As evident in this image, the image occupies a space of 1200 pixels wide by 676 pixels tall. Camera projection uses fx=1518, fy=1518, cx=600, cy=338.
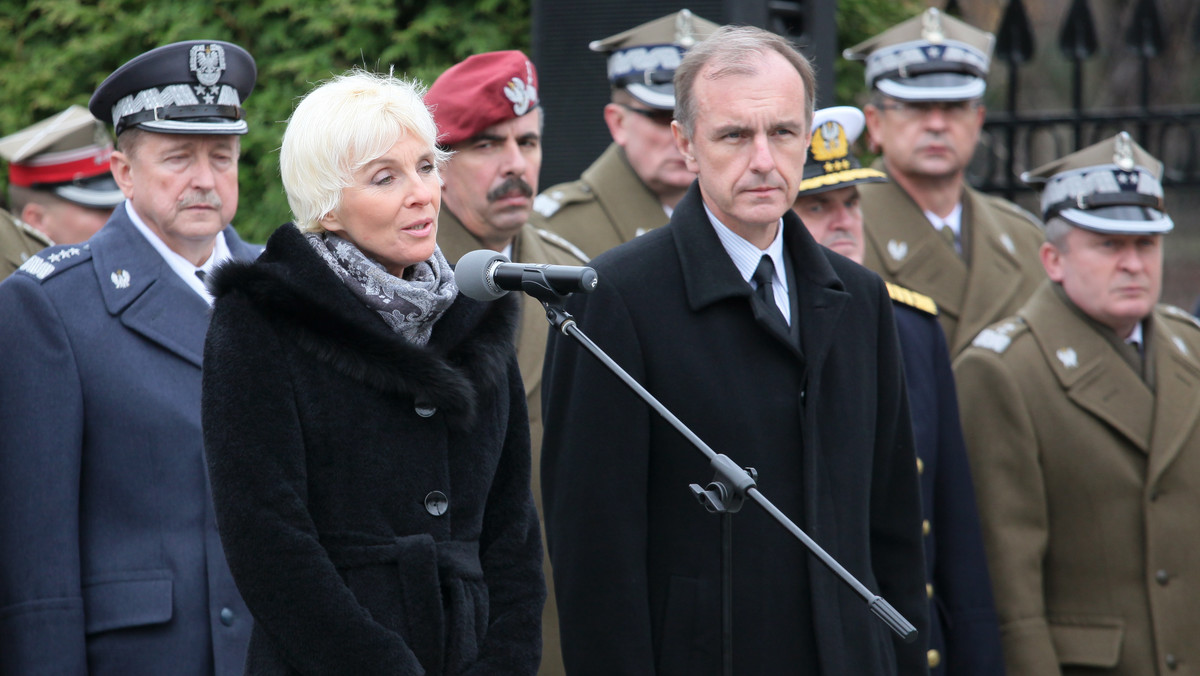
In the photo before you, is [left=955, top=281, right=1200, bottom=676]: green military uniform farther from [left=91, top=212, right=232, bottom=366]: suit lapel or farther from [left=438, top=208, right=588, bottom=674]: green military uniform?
[left=91, top=212, right=232, bottom=366]: suit lapel

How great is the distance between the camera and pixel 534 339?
14.0ft

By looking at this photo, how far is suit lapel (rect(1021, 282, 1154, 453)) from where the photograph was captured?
4504 mm

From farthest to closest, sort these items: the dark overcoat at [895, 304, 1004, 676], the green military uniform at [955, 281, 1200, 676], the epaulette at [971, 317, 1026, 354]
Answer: the epaulette at [971, 317, 1026, 354] → the green military uniform at [955, 281, 1200, 676] → the dark overcoat at [895, 304, 1004, 676]

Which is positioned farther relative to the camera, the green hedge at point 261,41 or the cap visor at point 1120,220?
the green hedge at point 261,41

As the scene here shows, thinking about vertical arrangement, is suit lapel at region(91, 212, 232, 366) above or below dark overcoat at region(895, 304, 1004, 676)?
above

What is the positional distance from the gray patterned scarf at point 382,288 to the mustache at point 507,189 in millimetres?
1513

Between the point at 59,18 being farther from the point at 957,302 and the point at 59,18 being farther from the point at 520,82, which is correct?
the point at 957,302

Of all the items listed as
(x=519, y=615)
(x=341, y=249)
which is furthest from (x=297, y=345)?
(x=519, y=615)

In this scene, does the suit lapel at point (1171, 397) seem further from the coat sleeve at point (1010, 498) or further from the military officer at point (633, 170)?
the military officer at point (633, 170)

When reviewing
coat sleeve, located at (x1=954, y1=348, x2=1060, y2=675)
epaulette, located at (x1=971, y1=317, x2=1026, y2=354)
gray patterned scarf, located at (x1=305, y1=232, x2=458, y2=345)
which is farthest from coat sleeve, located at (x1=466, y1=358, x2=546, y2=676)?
epaulette, located at (x1=971, y1=317, x2=1026, y2=354)

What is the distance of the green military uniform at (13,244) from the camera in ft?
16.0

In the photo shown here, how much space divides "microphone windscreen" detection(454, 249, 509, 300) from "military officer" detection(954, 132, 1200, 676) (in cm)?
225

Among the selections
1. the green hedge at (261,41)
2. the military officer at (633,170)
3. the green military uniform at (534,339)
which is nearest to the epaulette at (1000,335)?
the military officer at (633,170)

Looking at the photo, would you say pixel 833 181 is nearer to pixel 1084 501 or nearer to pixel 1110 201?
pixel 1110 201
